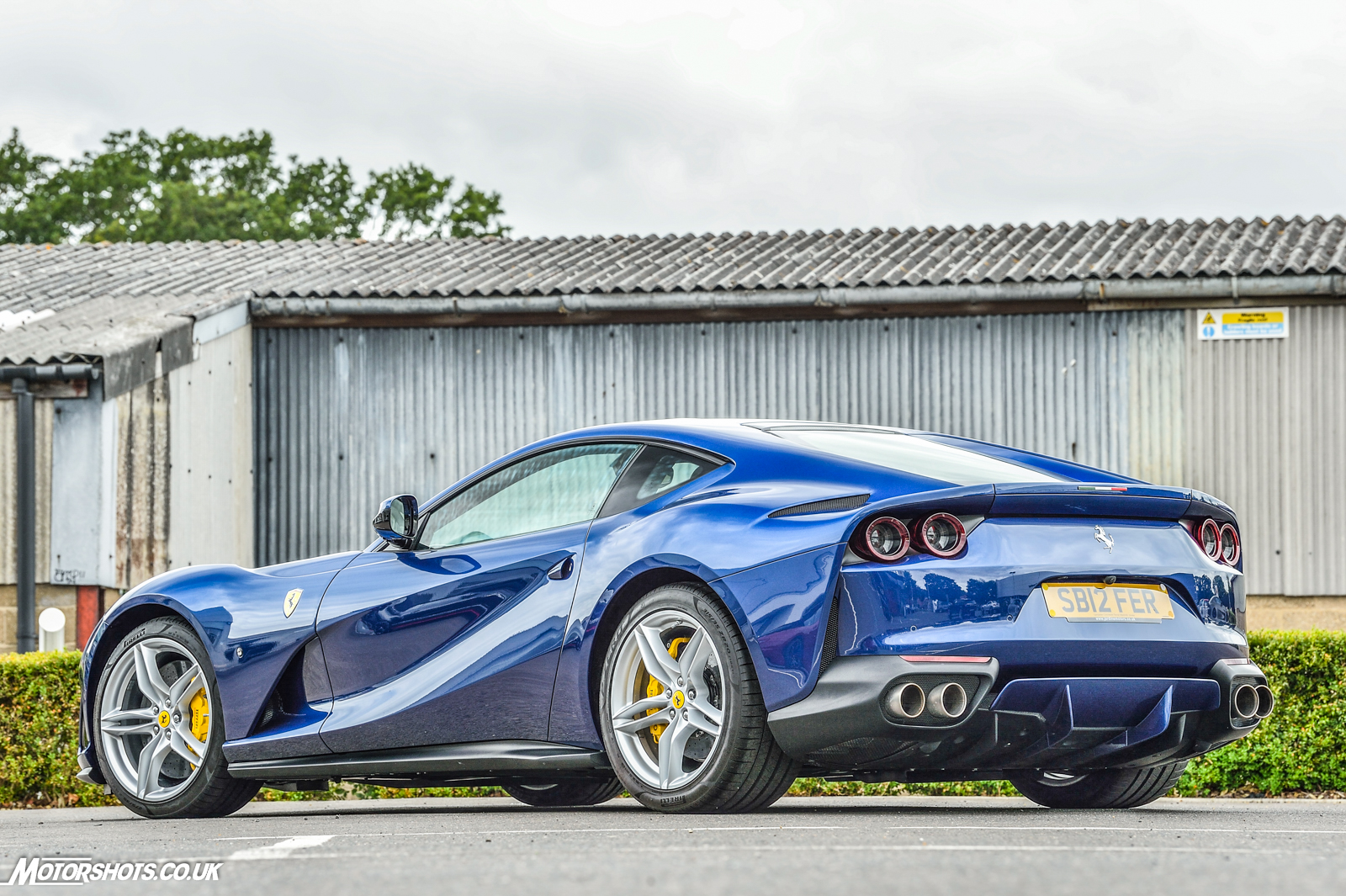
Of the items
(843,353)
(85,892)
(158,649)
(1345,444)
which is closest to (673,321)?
(843,353)

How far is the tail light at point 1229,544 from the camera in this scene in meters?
5.16

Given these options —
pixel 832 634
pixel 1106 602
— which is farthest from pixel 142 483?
pixel 1106 602

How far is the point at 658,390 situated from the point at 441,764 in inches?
366

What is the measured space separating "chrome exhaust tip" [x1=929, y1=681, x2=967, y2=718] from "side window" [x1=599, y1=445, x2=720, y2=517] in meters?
1.09

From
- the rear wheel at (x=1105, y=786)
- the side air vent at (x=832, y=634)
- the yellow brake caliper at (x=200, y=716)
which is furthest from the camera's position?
Result: the yellow brake caliper at (x=200, y=716)

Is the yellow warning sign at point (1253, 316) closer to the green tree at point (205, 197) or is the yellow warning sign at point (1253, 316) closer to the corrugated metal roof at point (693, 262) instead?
the corrugated metal roof at point (693, 262)

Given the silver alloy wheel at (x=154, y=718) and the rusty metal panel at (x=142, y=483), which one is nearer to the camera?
the silver alloy wheel at (x=154, y=718)

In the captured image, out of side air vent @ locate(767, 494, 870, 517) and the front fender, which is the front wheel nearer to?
side air vent @ locate(767, 494, 870, 517)

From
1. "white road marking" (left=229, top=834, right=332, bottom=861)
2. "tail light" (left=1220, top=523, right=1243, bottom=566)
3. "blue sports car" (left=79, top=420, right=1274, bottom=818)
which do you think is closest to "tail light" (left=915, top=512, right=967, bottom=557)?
"blue sports car" (left=79, top=420, right=1274, bottom=818)

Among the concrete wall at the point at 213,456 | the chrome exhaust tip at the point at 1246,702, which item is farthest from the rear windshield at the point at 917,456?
the concrete wall at the point at 213,456

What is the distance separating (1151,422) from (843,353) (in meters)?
2.76

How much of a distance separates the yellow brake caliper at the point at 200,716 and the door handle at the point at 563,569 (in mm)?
1770

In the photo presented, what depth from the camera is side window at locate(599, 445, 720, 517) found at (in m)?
5.14
